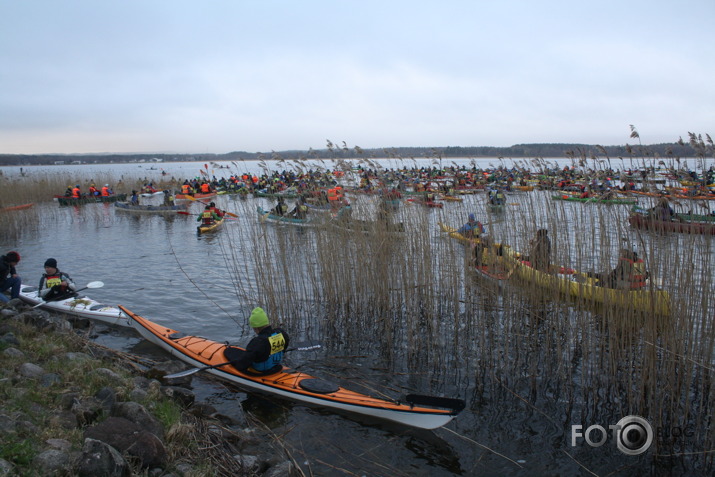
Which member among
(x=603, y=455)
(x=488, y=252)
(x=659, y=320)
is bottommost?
(x=603, y=455)

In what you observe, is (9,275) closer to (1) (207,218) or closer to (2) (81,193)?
(1) (207,218)

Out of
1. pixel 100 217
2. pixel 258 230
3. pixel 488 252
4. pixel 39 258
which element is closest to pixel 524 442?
pixel 488 252

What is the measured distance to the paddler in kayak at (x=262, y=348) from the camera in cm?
721

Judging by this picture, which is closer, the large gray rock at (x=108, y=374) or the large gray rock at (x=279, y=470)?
the large gray rock at (x=279, y=470)

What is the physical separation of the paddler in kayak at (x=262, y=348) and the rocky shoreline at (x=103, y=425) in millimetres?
879

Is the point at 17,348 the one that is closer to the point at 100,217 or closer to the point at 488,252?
the point at 488,252

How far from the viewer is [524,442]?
20.5ft

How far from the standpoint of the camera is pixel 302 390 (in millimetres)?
7023

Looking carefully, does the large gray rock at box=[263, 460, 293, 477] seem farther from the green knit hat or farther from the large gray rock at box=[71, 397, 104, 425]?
the green knit hat

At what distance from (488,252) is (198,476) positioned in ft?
17.1

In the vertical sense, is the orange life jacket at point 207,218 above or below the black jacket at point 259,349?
above

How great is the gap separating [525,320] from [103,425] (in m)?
6.09

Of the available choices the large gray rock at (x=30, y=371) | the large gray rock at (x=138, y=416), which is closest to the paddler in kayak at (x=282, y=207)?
the large gray rock at (x=30, y=371)

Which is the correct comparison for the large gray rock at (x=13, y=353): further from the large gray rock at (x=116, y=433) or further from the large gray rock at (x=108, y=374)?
the large gray rock at (x=116, y=433)
